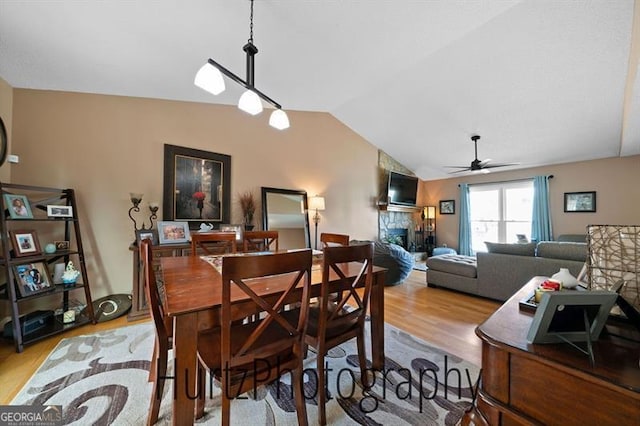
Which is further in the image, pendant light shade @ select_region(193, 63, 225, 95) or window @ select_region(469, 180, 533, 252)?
window @ select_region(469, 180, 533, 252)

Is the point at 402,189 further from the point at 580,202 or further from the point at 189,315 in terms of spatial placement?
the point at 189,315

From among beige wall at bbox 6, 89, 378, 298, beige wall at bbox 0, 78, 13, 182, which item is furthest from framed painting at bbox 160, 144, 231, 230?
beige wall at bbox 0, 78, 13, 182

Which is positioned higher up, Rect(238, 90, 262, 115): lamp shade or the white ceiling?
the white ceiling

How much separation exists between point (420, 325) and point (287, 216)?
2597 mm

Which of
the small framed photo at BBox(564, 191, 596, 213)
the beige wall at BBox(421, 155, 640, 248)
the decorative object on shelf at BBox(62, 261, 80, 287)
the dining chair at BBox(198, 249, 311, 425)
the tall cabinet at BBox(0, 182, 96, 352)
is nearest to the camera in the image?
the dining chair at BBox(198, 249, 311, 425)

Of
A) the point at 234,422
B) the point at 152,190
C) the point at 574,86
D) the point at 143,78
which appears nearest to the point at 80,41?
the point at 143,78

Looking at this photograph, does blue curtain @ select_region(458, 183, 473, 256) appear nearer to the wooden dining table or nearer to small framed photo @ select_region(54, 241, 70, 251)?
the wooden dining table

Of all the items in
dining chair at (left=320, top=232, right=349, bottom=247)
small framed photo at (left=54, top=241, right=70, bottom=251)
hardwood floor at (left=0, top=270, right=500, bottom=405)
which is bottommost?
hardwood floor at (left=0, top=270, right=500, bottom=405)

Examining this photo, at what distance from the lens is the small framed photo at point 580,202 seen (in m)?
4.88

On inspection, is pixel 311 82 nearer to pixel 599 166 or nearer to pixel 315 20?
pixel 315 20

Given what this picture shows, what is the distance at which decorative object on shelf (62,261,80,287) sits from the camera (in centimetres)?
242

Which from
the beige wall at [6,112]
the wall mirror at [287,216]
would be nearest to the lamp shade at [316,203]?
the wall mirror at [287,216]

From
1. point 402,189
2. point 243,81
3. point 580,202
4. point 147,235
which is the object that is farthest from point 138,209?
point 580,202

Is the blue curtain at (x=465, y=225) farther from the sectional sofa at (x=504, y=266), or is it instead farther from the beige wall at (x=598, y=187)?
the sectional sofa at (x=504, y=266)
